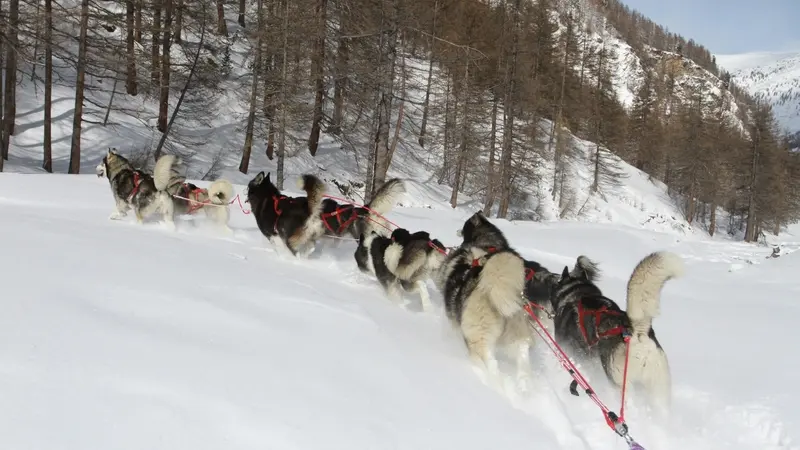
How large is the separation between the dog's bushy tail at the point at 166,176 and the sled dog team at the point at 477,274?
0.02 meters

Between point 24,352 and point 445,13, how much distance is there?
3107 centimetres

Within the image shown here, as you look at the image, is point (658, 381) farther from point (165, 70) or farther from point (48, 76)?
point (165, 70)

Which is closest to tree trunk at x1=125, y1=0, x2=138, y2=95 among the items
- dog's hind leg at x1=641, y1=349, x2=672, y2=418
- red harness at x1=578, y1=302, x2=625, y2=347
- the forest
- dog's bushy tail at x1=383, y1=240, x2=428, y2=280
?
the forest

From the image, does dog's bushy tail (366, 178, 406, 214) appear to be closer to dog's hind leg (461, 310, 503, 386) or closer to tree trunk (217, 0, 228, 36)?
dog's hind leg (461, 310, 503, 386)

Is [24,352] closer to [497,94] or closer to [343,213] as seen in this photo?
[343,213]

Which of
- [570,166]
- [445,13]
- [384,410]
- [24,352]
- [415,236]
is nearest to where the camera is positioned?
[24,352]

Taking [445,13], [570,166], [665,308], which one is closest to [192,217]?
[665,308]

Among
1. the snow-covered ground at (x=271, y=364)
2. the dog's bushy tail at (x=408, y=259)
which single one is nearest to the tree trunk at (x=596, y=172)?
the snow-covered ground at (x=271, y=364)

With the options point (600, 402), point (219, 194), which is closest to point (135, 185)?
point (219, 194)

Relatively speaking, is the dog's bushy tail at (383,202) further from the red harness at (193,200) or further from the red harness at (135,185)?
the red harness at (135,185)

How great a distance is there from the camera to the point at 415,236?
6098 millimetres

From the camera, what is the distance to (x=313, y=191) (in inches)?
289

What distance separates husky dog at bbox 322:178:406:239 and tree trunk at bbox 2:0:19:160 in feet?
40.9

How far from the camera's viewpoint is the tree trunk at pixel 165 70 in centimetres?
2036
